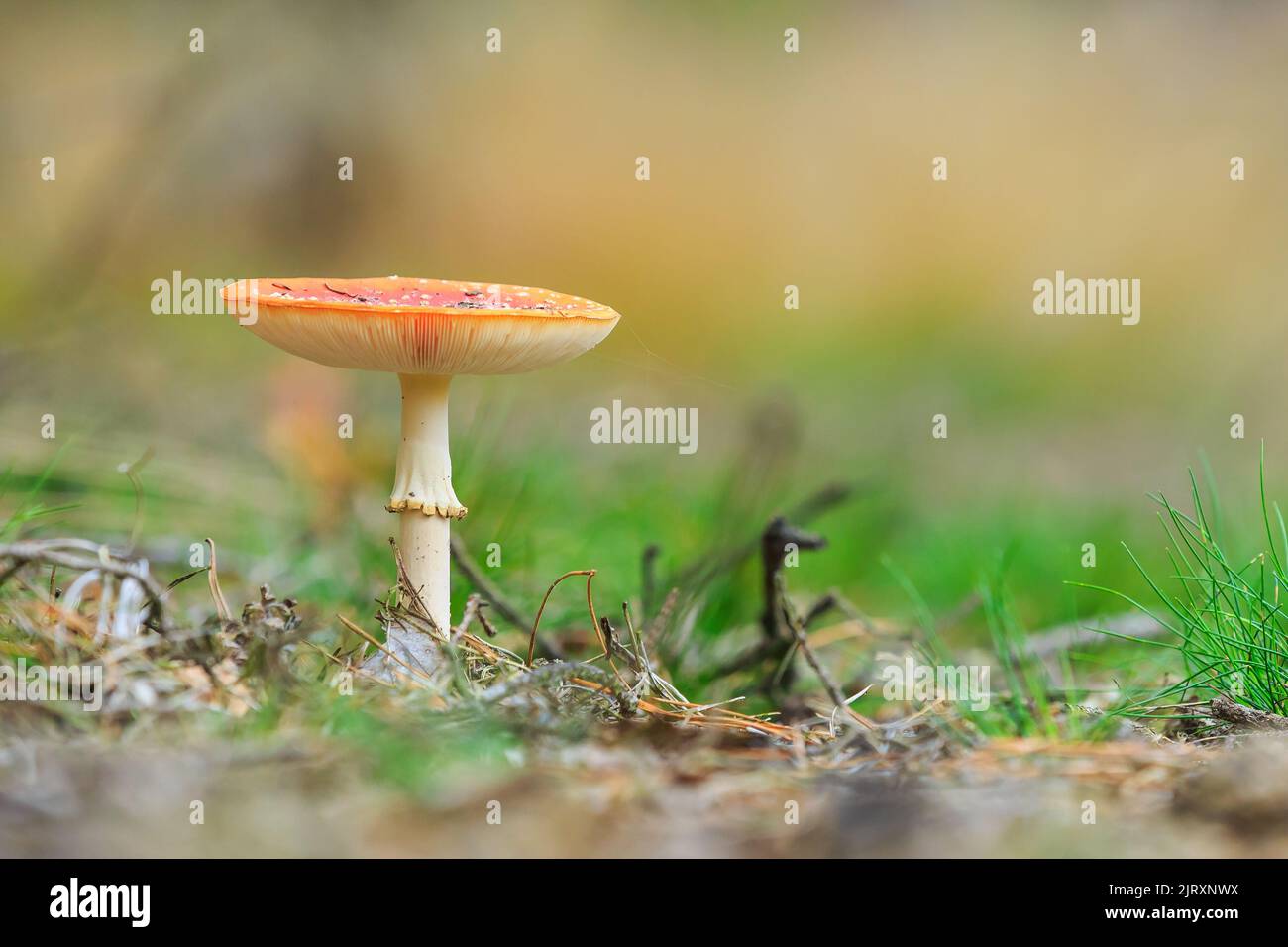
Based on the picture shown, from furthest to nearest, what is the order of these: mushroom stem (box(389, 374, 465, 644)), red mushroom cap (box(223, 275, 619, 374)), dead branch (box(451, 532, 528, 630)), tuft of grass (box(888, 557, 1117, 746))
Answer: dead branch (box(451, 532, 528, 630))
mushroom stem (box(389, 374, 465, 644))
red mushroom cap (box(223, 275, 619, 374))
tuft of grass (box(888, 557, 1117, 746))

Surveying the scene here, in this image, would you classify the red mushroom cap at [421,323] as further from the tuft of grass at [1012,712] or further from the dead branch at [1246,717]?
the dead branch at [1246,717]

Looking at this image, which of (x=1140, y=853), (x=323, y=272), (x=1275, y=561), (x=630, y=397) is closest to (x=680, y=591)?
(x=1275, y=561)

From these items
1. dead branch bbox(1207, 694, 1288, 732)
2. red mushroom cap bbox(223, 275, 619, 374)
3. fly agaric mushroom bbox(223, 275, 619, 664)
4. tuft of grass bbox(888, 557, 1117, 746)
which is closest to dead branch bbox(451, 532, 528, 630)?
fly agaric mushroom bbox(223, 275, 619, 664)

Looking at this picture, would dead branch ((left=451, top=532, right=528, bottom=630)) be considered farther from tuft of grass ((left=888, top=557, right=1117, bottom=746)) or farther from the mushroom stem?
tuft of grass ((left=888, top=557, right=1117, bottom=746))

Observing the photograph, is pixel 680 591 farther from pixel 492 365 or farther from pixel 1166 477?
pixel 1166 477

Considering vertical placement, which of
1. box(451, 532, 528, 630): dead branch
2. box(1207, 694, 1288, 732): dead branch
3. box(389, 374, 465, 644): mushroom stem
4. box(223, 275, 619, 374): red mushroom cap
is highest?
box(223, 275, 619, 374): red mushroom cap

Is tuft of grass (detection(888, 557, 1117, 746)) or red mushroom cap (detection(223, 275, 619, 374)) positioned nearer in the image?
tuft of grass (detection(888, 557, 1117, 746))

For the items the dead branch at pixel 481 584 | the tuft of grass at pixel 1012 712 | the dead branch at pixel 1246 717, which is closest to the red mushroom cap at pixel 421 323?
the dead branch at pixel 481 584

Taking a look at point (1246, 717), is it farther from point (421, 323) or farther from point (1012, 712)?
point (421, 323)

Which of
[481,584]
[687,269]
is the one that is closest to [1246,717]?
[481,584]
